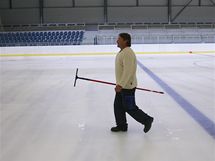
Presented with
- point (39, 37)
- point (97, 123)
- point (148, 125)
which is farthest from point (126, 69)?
point (39, 37)

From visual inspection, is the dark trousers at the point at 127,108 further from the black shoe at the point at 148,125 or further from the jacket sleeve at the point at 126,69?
the jacket sleeve at the point at 126,69

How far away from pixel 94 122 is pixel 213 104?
2186mm

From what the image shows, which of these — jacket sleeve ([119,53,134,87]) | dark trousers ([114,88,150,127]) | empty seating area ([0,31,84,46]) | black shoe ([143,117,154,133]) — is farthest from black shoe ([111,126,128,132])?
empty seating area ([0,31,84,46])

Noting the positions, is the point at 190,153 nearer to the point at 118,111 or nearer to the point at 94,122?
the point at 118,111

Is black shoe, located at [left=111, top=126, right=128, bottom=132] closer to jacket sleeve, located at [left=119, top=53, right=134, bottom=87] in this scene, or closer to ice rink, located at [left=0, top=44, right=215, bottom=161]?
ice rink, located at [left=0, top=44, right=215, bottom=161]

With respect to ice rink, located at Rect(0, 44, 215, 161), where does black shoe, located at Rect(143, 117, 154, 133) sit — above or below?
above

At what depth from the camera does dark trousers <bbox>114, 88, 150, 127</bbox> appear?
4156 millimetres

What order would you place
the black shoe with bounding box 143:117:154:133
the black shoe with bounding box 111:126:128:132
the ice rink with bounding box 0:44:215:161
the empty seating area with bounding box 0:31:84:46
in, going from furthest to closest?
the empty seating area with bounding box 0:31:84:46 < the black shoe with bounding box 111:126:128:132 < the black shoe with bounding box 143:117:154:133 < the ice rink with bounding box 0:44:215:161

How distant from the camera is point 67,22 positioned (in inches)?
1075

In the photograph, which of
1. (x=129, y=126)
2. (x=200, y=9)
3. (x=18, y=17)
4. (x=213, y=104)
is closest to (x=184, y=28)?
(x=200, y=9)

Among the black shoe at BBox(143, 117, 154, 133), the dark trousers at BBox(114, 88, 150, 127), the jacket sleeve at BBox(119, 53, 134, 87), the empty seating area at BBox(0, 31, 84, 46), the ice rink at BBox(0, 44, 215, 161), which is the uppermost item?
the empty seating area at BBox(0, 31, 84, 46)

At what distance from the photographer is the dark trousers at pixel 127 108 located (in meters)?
4.16

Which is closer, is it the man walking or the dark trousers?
the man walking

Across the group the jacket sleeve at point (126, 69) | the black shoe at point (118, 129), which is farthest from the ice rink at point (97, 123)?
the jacket sleeve at point (126, 69)
